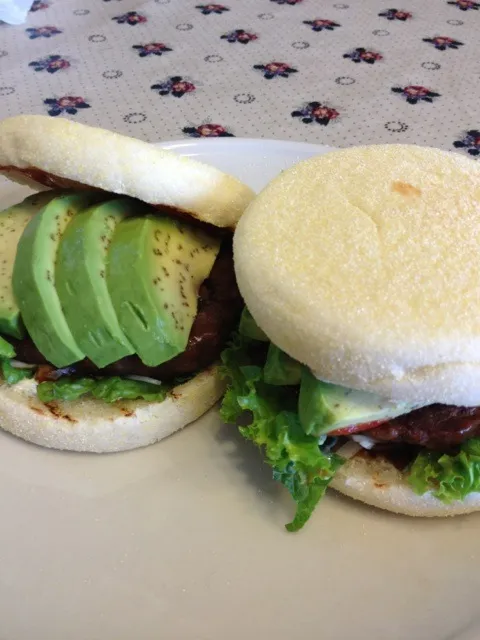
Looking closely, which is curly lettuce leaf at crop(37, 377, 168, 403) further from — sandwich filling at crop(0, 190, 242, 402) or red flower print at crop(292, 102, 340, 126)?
red flower print at crop(292, 102, 340, 126)

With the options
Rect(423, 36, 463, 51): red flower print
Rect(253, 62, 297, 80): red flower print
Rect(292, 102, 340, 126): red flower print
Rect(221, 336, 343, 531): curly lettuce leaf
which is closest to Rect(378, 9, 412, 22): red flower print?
Rect(423, 36, 463, 51): red flower print

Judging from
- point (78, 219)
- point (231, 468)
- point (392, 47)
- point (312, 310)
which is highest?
point (312, 310)

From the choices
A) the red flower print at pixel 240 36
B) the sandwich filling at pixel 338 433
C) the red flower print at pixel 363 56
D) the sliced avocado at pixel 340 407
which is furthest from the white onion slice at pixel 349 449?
the red flower print at pixel 240 36

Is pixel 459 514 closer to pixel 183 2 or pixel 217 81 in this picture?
pixel 217 81

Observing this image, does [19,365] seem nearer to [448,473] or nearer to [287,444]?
[287,444]

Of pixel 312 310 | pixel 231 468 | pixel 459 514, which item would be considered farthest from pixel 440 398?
pixel 231 468

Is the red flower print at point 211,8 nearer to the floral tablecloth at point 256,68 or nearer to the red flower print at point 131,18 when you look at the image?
the floral tablecloth at point 256,68
